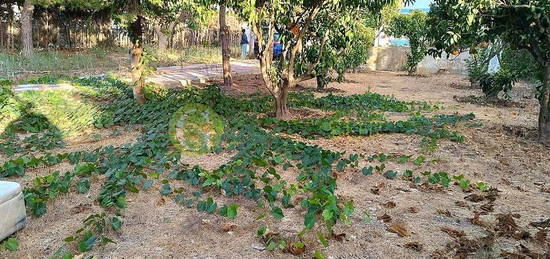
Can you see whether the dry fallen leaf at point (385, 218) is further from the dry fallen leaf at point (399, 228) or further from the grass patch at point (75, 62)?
the grass patch at point (75, 62)

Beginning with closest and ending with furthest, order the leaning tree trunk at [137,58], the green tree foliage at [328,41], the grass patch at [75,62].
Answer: the green tree foliage at [328,41] < the leaning tree trunk at [137,58] < the grass patch at [75,62]

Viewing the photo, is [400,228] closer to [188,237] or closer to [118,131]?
[188,237]

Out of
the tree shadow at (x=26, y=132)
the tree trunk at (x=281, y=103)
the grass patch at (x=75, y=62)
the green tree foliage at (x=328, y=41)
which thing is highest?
the green tree foliage at (x=328, y=41)

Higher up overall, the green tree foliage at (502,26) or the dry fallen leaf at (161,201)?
the green tree foliage at (502,26)

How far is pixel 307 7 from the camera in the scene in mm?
6277

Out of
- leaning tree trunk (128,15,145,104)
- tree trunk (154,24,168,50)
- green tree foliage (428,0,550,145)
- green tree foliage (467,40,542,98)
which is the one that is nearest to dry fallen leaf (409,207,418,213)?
green tree foliage (428,0,550,145)

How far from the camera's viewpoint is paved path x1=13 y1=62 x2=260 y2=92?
26.9 ft

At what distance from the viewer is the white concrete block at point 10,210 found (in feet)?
8.52

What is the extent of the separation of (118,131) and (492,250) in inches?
194

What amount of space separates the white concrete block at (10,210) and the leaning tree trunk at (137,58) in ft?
14.8

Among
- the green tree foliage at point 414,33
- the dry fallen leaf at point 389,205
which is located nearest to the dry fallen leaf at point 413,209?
the dry fallen leaf at point 389,205

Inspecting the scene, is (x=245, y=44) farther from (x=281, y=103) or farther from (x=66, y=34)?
(x=281, y=103)

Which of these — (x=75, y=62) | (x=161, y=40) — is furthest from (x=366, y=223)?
(x=161, y=40)

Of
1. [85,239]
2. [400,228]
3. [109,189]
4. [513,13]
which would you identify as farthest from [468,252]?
[513,13]
